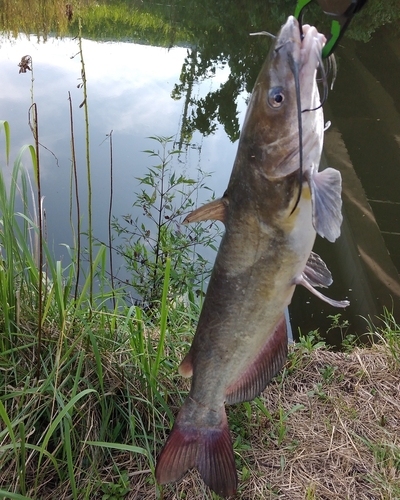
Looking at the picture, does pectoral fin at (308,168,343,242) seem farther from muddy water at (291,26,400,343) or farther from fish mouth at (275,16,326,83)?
muddy water at (291,26,400,343)

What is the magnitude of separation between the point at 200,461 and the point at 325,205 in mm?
962

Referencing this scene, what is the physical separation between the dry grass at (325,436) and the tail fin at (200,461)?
0.47 m

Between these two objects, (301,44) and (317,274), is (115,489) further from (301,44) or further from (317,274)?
(301,44)

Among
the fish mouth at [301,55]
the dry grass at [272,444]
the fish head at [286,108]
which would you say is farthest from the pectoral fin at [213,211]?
the dry grass at [272,444]

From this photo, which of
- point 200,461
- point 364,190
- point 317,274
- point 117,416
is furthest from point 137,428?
point 364,190

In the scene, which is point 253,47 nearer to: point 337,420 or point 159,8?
point 159,8

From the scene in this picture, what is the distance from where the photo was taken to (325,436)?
7.58 ft

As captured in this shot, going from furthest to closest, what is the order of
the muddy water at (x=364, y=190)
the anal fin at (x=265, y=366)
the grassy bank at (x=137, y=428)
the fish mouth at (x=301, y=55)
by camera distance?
the muddy water at (x=364, y=190), the grassy bank at (x=137, y=428), the anal fin at (x=265, y=366), the fish mouth at (x=301, y=55)

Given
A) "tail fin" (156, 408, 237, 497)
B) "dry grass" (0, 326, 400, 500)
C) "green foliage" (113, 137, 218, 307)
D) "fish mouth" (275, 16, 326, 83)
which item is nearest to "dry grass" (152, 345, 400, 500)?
"dry grass" (0, 326, 400, 500)

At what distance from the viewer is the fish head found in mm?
1165

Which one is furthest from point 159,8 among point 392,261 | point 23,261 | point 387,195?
point 23,261

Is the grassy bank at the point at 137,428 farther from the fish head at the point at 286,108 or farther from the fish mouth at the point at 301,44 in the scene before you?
the fish mouth at the point at 301,44

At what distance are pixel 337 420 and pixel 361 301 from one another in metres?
2.10

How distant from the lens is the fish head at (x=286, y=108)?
117 centimetres
